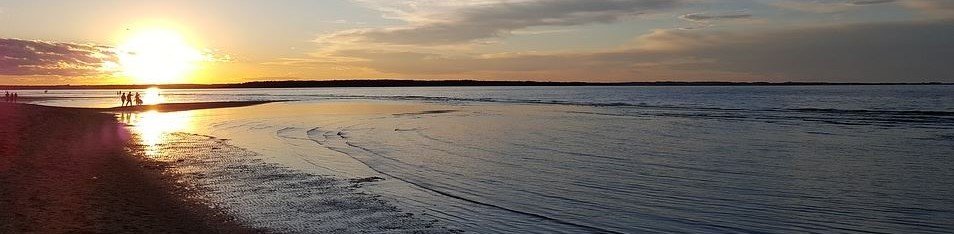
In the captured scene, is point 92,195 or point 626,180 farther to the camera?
point 626,180

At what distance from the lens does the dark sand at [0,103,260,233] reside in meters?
9.21

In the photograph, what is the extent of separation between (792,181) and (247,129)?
24.2 m

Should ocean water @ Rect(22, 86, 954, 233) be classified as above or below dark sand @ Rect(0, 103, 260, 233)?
below

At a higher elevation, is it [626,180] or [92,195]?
[92,195]

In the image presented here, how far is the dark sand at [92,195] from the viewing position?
9211 millimetres

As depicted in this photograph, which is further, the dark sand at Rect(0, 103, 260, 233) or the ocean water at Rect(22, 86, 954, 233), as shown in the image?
the ocean water at Rect(22, 86, 954, 233)

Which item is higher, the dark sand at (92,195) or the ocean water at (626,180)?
the dark sand at (92,195)

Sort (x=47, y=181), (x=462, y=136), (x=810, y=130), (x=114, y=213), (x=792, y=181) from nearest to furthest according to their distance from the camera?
(x=114, y=213)
(x=47, y=181)
(x=792, y=181)
(x=462, y=136)
(x=810, y=130)

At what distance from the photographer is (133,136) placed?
87.5ft

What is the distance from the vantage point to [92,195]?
37.4 feet

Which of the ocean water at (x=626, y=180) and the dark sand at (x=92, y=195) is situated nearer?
the dark sand at (x=92, y=195)

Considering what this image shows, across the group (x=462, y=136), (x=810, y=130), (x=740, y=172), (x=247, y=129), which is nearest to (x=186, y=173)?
(x=740, y=172)

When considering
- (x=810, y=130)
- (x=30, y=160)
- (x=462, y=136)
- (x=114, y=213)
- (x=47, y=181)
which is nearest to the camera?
(x=114, y=213)

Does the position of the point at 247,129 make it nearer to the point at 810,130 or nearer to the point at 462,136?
the point at 462,136
